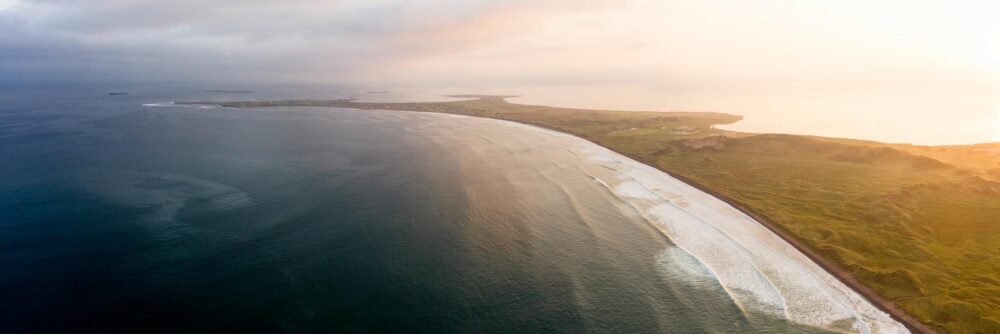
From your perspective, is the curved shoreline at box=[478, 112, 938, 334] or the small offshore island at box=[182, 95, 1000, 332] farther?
the small offshore island at box=[182, 95, 1000, 332]

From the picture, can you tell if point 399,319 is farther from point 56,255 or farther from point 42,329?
point 56,255

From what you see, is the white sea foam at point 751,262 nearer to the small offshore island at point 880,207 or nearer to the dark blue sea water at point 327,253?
the small offshore island at point 880,207

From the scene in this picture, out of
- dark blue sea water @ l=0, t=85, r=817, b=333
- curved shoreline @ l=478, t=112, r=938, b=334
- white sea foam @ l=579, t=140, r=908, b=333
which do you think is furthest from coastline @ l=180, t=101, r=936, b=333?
dark blue sea water @ l=0, t=85, r=817, b=333

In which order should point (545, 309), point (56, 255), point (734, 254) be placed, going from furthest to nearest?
point (734, 254)
point (56, 255)
point (545, 309)

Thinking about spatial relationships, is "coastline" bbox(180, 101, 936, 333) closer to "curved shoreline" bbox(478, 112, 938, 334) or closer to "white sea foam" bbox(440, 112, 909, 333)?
"curved shoreline" bbox(478, 112, 938, 334)

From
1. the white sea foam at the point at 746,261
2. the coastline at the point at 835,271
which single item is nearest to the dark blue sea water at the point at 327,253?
the white sea foam at the point at 746,261

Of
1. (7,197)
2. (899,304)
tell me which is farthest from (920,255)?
(7,197)
